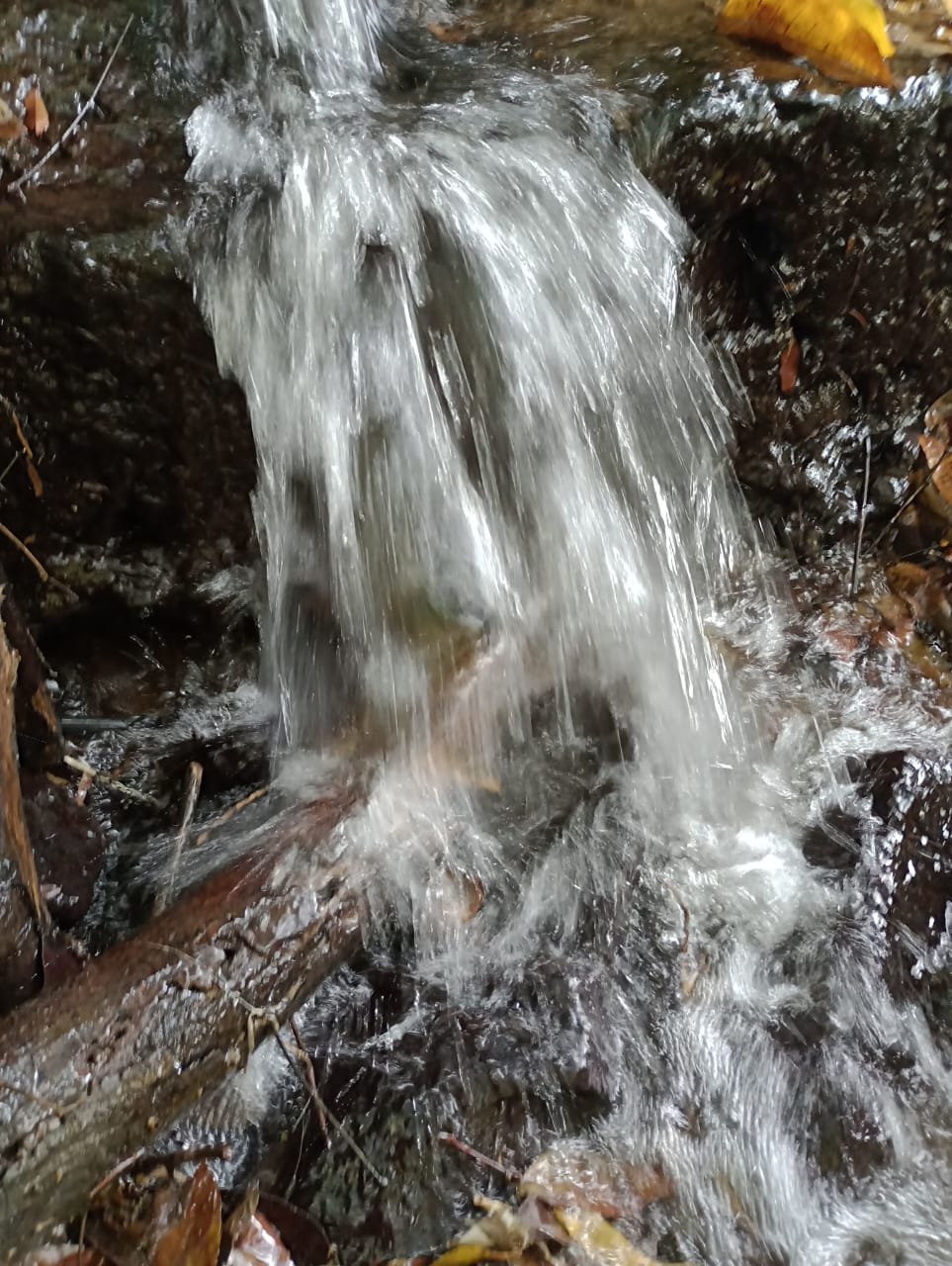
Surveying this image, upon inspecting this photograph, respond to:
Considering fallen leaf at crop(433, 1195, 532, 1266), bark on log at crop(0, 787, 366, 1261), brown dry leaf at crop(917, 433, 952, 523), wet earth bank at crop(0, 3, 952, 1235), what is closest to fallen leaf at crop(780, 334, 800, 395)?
wet earth bank at crop(0, 3, 952, 1235)

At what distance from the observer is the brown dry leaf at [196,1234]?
1659 millimetres

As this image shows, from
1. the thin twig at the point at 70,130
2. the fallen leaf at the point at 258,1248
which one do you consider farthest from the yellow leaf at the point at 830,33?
the fallen leaf at the point at 258,1248

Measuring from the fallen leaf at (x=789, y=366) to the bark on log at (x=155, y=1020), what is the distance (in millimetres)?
2009

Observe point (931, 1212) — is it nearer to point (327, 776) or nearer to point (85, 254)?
point (327, 776)

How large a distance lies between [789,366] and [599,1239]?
2.44 metres

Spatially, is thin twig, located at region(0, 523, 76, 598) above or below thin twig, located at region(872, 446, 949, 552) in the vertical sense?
above

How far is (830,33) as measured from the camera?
2547mm

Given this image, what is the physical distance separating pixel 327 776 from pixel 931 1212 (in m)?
1.70

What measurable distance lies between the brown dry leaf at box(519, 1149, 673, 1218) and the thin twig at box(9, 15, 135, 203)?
2555 mm

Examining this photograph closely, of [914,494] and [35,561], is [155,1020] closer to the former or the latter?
[35,561]

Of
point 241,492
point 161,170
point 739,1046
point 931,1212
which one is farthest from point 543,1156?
point 161,170

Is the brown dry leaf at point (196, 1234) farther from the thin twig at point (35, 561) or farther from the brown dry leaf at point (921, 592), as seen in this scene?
the brown dry leaf at point (921, 592)

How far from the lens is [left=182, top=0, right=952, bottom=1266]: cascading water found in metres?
2.08

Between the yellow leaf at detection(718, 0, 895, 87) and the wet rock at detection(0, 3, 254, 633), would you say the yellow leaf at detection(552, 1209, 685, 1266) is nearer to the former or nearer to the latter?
the wet rock at detection(0, 3, 254, 633)
